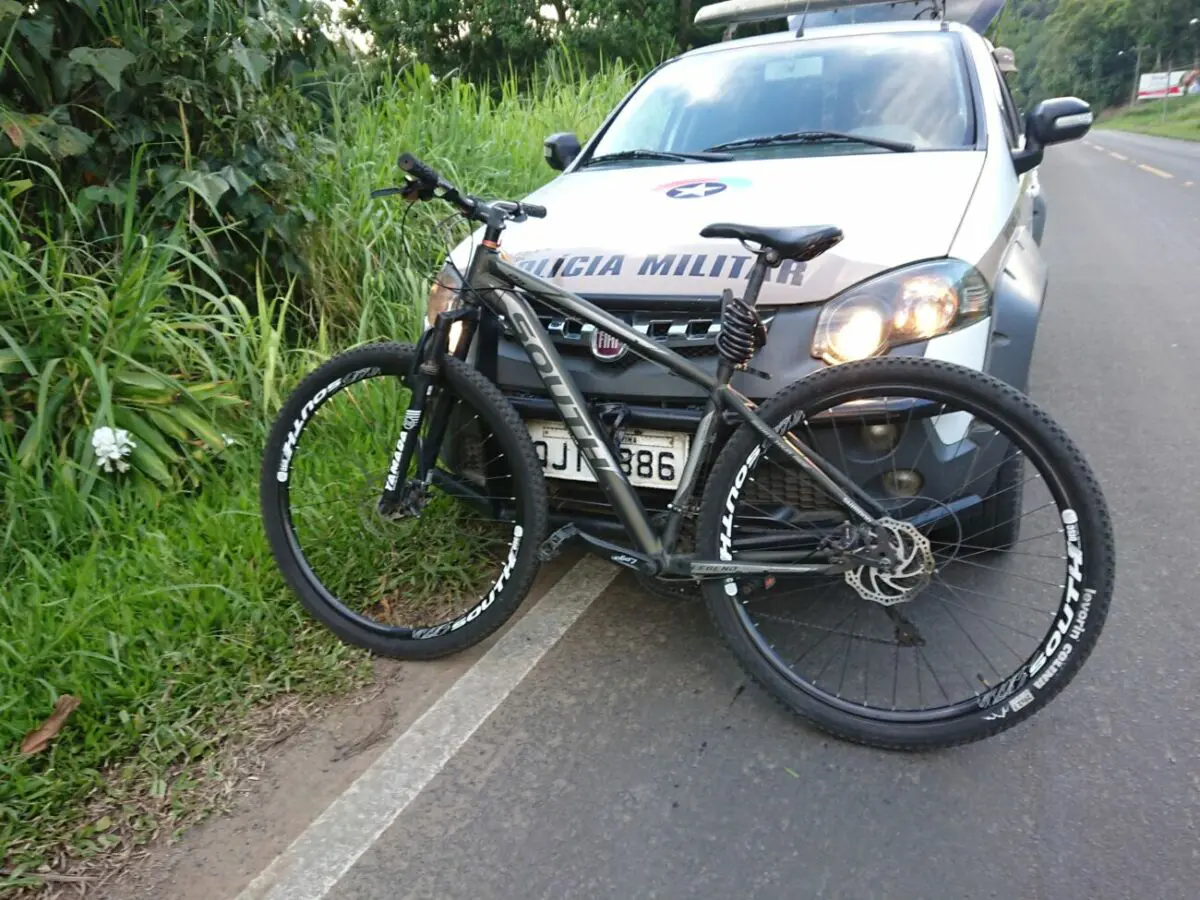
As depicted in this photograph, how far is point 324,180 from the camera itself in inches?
191

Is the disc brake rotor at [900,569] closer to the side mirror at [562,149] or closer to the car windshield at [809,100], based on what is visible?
the car windshield at [809,100]

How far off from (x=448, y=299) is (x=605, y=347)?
24.1 inches

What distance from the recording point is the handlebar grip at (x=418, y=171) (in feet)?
8.29

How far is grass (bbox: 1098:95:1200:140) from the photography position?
3828cm

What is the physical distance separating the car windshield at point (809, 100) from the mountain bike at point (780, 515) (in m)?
1.36

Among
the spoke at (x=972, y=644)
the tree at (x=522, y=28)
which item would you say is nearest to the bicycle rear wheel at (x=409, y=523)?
the spoke at (x=972, y=644)

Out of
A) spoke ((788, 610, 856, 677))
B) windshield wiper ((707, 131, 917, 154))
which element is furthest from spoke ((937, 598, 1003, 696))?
windshield wiper ((707, 131, 917, 154))

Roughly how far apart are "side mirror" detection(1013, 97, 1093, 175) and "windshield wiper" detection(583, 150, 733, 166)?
1.18 metres

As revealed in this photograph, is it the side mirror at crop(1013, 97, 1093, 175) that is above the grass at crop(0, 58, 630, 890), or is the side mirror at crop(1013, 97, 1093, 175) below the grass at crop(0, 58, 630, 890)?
above

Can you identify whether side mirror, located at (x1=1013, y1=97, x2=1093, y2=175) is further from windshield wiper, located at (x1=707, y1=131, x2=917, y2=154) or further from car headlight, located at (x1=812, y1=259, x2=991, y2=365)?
car headlight, located at (x1=812, y1=259, x2=991, y2=365)

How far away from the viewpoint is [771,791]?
2229mm

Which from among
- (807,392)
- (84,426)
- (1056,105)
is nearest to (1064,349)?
(1056,105)

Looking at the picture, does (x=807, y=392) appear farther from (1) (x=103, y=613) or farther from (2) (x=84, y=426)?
(2) (x=84, y=426)

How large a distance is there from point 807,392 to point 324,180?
135 inches
